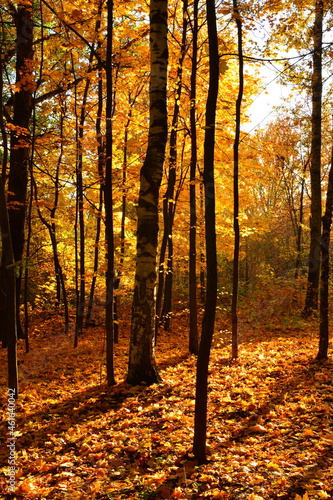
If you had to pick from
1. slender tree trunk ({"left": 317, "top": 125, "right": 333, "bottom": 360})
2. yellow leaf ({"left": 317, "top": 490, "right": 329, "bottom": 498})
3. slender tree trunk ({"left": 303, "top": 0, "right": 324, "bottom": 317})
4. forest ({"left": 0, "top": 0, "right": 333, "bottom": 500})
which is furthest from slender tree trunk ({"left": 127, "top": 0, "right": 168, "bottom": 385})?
slender tree trunk ({"left": 303, "top": 0, "right": 324, "bottom": 317})

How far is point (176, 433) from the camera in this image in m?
4.21

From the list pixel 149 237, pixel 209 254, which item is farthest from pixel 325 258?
pixel 209 254

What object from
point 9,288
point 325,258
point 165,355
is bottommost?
point 165,355

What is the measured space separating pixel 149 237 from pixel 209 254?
8.56ft

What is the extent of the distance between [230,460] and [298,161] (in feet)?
60.0

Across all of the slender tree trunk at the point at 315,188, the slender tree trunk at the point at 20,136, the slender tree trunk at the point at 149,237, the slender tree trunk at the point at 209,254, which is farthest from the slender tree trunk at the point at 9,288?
the slender tree trunk at the point at 315,188

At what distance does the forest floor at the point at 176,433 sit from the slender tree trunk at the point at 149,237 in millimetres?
551

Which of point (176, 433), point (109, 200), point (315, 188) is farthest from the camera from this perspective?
point (315, 188)

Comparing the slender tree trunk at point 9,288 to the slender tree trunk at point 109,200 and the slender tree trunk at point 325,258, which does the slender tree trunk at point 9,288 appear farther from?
the slender tree trunk at point 325,258

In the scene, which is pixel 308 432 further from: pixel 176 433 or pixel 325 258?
pixel 325 258

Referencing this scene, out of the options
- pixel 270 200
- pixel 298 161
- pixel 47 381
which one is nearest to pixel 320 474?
pixel 47 381

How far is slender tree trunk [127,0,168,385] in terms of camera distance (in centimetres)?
584

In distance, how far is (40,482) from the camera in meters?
3.28

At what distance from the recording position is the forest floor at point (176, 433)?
3119 millimetres
